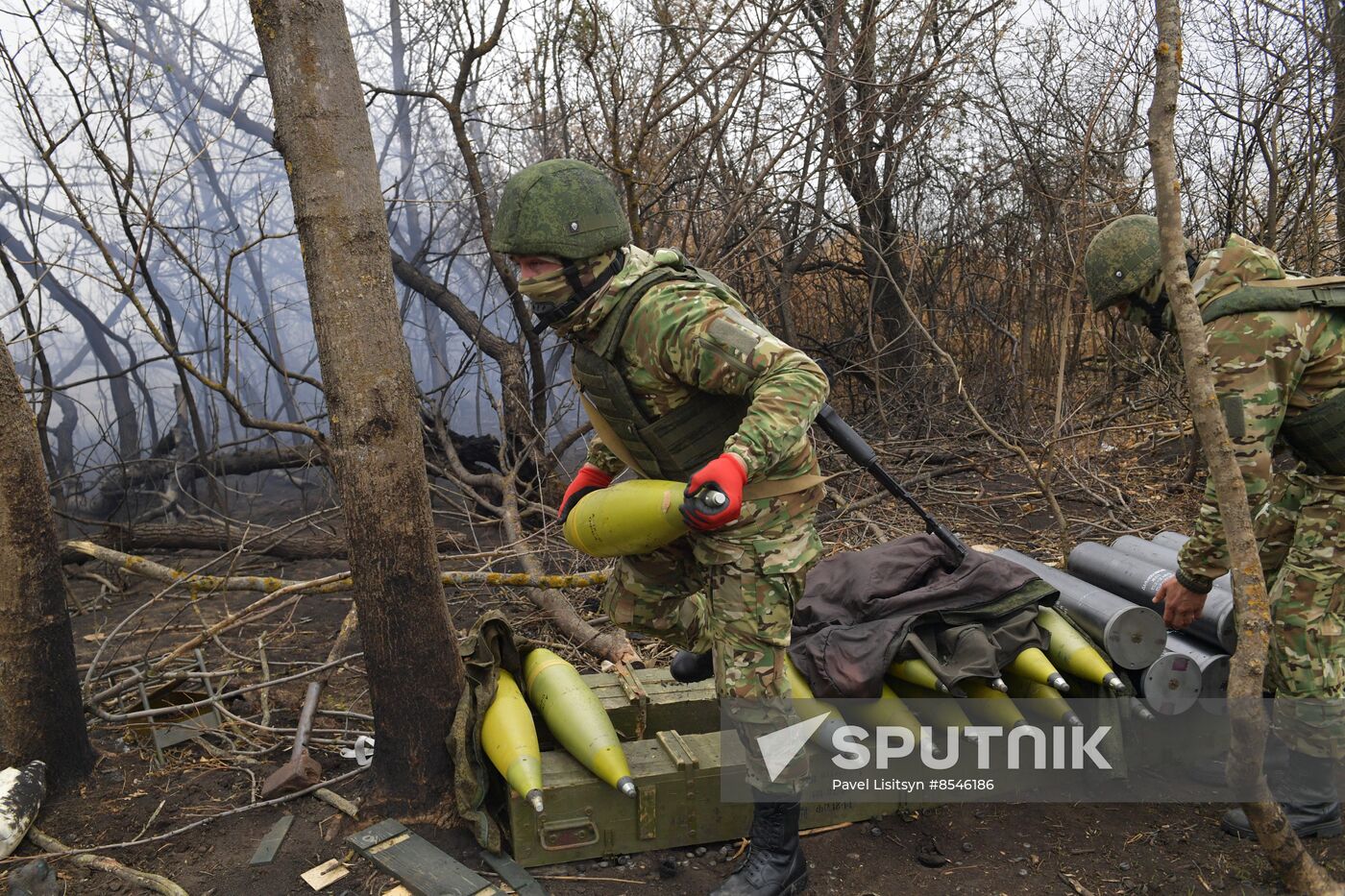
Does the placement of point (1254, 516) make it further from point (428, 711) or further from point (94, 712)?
point (94, 712)

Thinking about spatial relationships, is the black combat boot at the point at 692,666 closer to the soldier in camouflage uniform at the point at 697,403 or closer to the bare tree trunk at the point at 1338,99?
the soldier in camouflage uniform at the point at 697,403

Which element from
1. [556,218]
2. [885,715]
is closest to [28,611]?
[556,218]

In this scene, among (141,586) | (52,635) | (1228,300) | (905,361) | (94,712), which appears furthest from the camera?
(905,361)

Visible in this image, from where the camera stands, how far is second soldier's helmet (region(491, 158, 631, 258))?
2.78 meters

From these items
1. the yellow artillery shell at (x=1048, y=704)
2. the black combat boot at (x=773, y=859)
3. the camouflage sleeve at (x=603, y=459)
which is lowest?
the black combat boot at (x=773, y=859)

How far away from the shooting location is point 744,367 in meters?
2.59

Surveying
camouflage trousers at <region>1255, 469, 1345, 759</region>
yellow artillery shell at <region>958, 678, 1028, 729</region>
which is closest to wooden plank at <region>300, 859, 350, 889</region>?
yellow artillery shell at <region>958, 678, 1028, 729</region>

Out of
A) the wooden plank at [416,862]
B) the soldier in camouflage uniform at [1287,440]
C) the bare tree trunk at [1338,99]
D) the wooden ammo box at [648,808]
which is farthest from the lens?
the bare tree trunk at [1338,99]

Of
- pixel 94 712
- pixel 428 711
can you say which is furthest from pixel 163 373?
pixel 428 711

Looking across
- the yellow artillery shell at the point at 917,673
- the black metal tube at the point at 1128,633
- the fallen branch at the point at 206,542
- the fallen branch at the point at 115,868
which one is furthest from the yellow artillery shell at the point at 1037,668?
the fallen branch at the point at 206,542

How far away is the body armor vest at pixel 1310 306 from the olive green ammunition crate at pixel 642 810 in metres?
1.83

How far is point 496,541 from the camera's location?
22.9ft

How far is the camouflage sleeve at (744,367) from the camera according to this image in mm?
2508

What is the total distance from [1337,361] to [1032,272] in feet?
20.9
